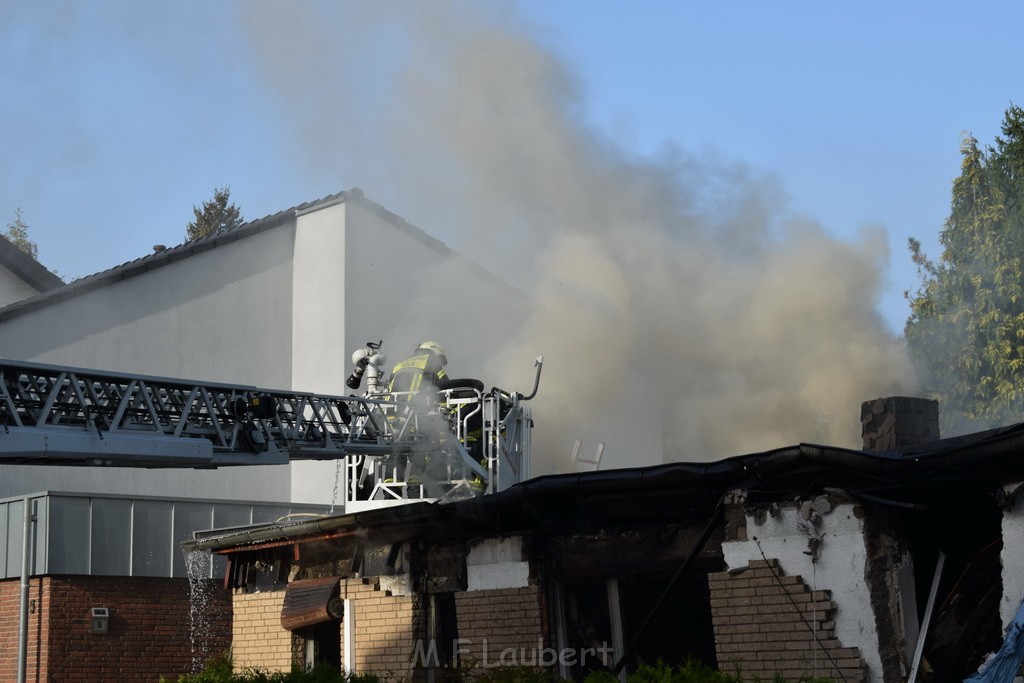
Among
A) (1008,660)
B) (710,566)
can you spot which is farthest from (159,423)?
(1008,660)

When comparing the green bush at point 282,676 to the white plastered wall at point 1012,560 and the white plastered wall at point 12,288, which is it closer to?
the white plastered wall at point 1012,560

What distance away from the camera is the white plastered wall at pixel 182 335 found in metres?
19.8

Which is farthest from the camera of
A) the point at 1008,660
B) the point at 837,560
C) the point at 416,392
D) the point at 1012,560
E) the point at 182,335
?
the point at 182,335

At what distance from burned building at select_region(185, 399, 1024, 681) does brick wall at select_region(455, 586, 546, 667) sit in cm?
2

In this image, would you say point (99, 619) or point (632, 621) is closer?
point (632, 621)

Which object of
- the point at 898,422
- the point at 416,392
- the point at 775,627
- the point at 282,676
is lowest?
the point at 282,676

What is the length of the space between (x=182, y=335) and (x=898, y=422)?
42.6 feet

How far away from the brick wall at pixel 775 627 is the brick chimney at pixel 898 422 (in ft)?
12.3

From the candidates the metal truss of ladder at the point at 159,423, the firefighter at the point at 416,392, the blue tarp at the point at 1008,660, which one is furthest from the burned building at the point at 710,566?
the firefighter at the point at 416,392

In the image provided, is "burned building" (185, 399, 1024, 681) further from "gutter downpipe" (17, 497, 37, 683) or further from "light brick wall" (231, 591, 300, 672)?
"gutter downpipe" (17, 497, 37, 683)

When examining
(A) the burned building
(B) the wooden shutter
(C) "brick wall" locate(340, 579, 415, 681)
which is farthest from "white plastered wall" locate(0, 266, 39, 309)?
(C) "brick wall" locate(340, 579, 415, 681)

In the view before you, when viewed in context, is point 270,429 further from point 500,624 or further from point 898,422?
point 898,422

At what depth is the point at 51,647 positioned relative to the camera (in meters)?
15.7

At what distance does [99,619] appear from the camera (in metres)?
16.1
